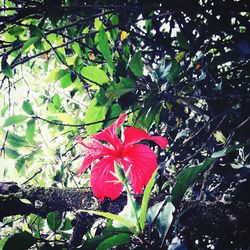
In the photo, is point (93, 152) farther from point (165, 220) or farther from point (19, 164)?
point (19, 164)

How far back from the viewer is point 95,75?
154 centimetres

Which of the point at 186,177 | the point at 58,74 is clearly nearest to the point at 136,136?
the point at 186,177

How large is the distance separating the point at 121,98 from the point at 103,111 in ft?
0.59

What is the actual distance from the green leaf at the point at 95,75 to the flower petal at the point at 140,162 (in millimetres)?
491

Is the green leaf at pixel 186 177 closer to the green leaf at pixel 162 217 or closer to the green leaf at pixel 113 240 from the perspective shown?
the green leaf at pixel 162 217

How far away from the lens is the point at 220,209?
1.20 m

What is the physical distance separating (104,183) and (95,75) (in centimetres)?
65

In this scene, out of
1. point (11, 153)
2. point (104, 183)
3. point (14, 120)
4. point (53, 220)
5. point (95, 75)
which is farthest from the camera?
point (11, 153)

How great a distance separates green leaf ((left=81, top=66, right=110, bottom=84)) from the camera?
1.50m

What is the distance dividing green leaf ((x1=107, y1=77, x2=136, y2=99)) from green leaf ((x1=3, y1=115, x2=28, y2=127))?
78cm

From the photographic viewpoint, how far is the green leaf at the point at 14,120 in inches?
70.8

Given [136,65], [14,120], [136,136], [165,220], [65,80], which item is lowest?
[165,220]

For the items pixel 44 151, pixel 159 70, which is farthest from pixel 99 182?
pixel 44 151

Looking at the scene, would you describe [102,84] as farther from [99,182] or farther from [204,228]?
[204,228]
